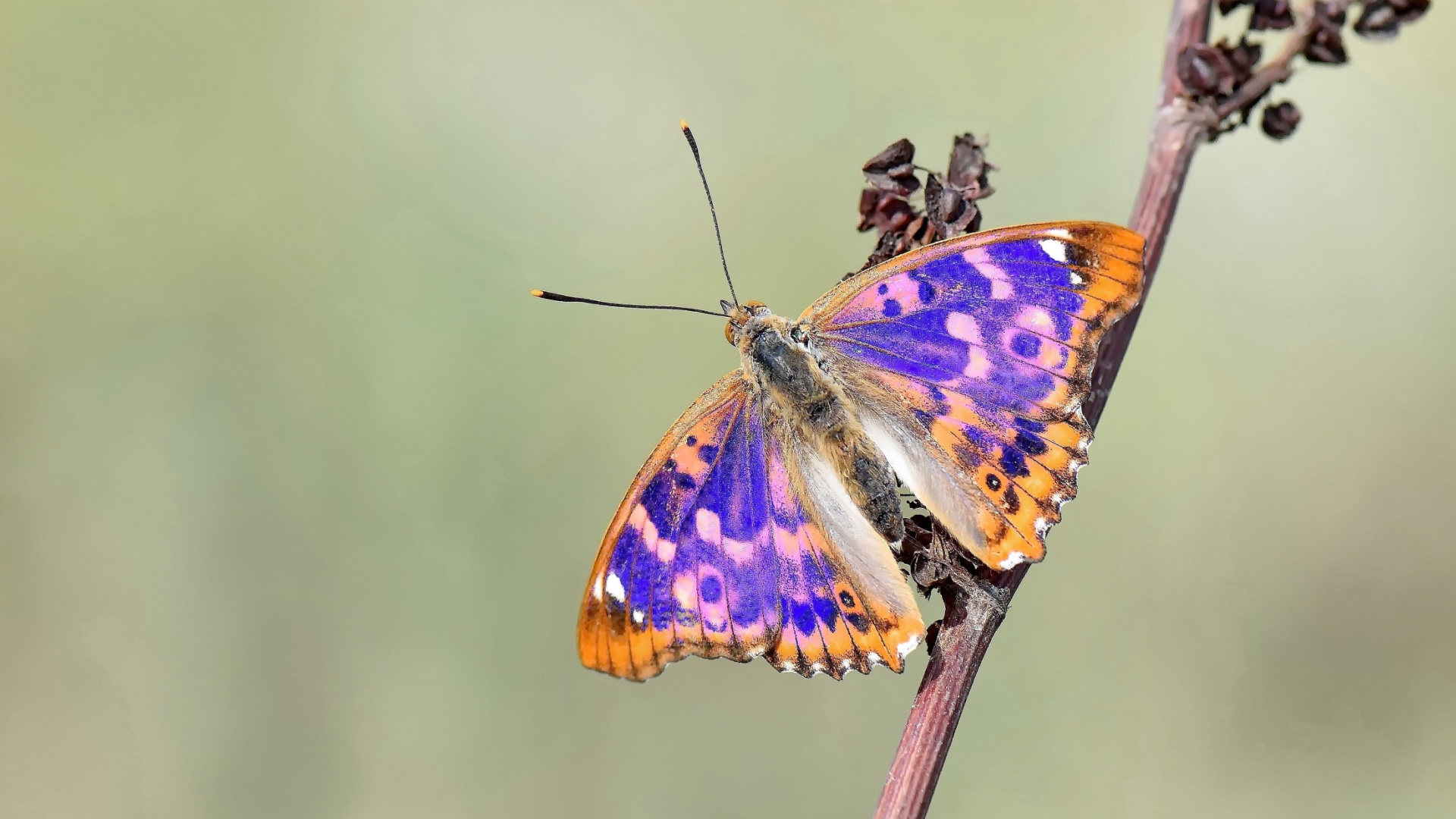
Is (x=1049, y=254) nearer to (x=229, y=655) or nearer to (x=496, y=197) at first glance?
(x=496, y=197)

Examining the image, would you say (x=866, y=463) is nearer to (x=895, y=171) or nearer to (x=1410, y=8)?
(x=895, y=171)

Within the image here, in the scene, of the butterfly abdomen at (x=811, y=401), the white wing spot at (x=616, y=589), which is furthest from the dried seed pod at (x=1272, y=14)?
the white wing spot at (x=616, y=589)

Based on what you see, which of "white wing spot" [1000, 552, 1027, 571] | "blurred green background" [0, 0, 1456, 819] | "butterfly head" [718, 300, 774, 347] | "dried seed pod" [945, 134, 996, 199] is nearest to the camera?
"white wing spot" [1000, 552, 1027, 571]

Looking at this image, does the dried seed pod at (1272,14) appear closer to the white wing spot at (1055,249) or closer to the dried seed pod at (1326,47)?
the dried seed pod at (1326,47)

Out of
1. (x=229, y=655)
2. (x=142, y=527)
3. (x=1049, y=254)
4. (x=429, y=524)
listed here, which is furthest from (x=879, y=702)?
(x=142, y=527)

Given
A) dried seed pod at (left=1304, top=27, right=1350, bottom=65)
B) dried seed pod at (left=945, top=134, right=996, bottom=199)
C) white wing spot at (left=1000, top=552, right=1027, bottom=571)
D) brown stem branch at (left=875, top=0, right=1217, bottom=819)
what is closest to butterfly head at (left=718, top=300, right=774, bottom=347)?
dried seed pod at (left=945, top=134, right=996, bottom=199)

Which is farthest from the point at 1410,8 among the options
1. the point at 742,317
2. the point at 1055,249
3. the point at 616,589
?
the point at 616,589

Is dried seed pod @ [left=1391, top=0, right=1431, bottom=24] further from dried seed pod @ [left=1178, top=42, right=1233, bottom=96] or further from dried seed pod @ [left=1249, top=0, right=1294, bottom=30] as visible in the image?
dried seed pod @ [left=1178, top=42, right=1233, bottom=96]

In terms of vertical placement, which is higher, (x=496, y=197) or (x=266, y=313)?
(x=496, y=197)
